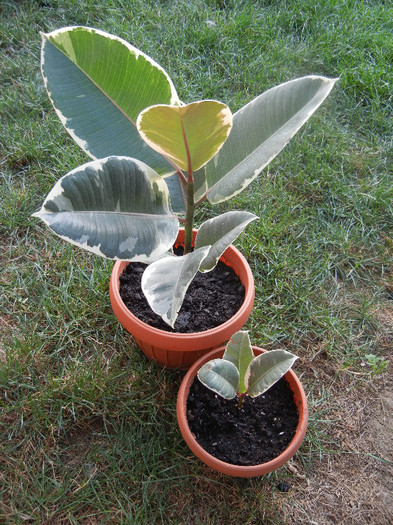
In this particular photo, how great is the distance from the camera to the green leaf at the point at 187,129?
0.87m

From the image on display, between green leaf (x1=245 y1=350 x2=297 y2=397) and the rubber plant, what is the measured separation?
279mm

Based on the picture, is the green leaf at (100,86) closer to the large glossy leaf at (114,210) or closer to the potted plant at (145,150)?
the potted plant at (145,150)

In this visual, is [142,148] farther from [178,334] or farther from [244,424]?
[244,424]

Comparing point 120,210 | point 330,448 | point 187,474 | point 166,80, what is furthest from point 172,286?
point 330,448

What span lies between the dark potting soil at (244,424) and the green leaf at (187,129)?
593mm

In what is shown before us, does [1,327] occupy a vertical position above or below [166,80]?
below

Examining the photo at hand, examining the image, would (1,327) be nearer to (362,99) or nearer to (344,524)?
(344,524)

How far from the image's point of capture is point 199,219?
1825 mm

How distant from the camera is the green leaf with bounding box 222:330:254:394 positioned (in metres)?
1.16

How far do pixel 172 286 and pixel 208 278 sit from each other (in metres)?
0.42

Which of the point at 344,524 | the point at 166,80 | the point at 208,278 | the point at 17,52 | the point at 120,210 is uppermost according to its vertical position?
the point at 166,80

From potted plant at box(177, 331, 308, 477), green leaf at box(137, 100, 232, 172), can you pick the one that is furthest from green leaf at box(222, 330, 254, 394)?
green leaf at box(137, 100, 232, 172)

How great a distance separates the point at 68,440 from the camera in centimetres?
132

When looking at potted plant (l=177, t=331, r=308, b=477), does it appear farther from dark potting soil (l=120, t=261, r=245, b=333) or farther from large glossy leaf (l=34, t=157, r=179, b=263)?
large glossy leaf (l=34, t=157, r=179, b=263)
